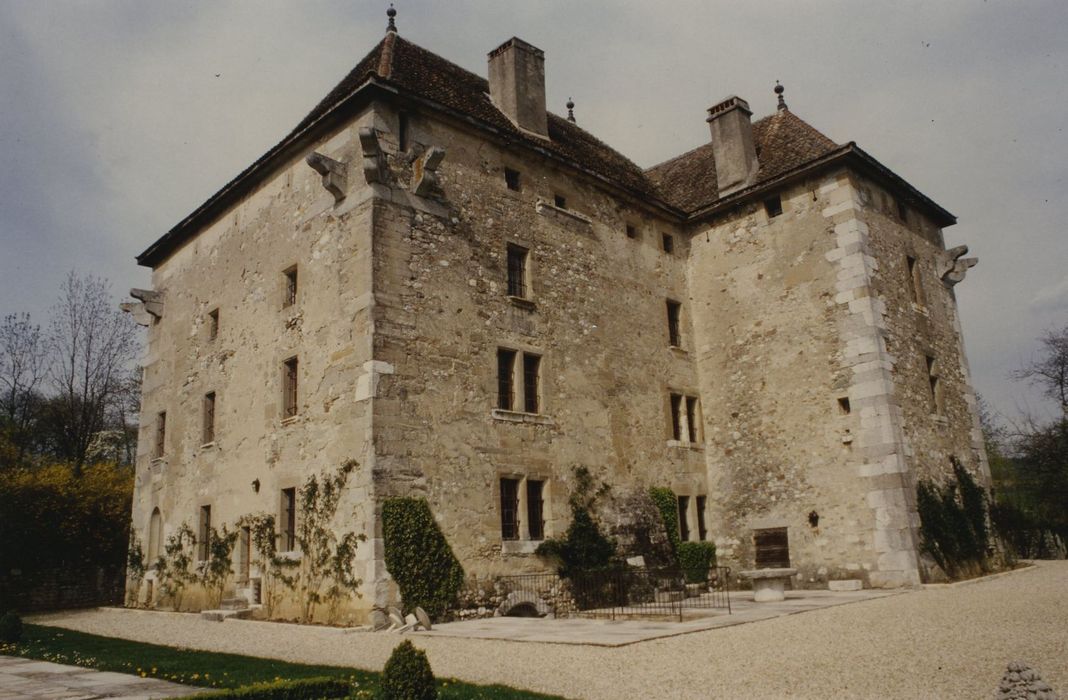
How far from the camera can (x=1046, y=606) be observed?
37.8 ft

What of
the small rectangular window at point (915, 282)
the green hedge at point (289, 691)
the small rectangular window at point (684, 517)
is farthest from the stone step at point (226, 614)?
the small rectangular window at point (915, 282)

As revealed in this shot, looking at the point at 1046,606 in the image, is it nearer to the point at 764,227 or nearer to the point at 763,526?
the point at 763,526

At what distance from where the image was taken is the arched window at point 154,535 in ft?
64.3

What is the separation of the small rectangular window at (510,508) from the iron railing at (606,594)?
0.87 metres

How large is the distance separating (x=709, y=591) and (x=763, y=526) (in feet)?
6.45

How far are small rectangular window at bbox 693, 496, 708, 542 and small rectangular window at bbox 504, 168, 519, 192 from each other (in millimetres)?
8645

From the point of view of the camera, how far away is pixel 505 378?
16.3 m

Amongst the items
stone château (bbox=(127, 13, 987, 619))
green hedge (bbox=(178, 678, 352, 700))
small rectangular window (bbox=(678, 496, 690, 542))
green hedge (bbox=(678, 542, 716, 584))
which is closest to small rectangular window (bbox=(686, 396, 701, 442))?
stone château (bbox=(127, 13, 987, 619))

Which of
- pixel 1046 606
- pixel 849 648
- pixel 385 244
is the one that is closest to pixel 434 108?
pixel 385 244

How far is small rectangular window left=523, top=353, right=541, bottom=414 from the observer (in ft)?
54.2

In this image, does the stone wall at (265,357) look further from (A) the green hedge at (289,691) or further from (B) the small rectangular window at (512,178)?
(A) the green hedge at (289,691)

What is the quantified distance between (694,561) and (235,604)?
32.7 feet

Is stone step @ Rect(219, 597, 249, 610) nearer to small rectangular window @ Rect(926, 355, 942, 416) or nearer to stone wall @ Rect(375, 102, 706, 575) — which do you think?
stone wall @ Rect(375, 102, 706, 575)

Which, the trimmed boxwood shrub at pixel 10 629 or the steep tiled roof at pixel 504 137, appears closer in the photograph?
the trimmed boxwood shrub at pixel 10 629
